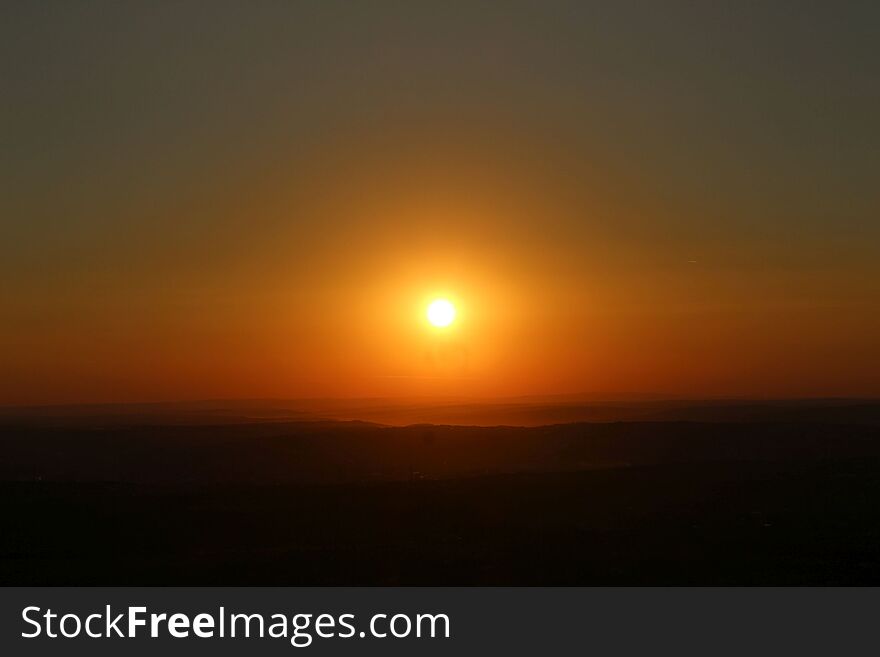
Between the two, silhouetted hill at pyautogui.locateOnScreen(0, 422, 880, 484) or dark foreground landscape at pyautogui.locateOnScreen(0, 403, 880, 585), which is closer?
dark foreground landscape at pyautogui.locateOnScreen(0, 403, 880, 585)

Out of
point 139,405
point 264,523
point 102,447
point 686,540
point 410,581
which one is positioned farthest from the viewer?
point 139,405

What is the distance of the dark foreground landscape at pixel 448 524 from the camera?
23.2m

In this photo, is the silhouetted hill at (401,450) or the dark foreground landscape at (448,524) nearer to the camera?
the dark foreground landscape at (448,524)

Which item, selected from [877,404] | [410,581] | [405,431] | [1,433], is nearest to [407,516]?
[410,581]

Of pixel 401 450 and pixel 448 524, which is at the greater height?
pixel 401 450

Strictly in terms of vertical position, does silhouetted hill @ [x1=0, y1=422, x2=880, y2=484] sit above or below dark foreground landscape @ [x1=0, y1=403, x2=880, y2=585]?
above

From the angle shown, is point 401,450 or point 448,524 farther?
point 401,450

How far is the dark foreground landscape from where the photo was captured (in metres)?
23.2

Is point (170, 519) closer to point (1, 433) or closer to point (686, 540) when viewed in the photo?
point (686, 540)

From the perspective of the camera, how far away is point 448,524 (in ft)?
100.0

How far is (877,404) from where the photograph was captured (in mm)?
123562

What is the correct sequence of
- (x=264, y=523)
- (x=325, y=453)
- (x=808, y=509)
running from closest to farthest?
(x=264, y=523), (x=808, y=509), (x=325, y=453)

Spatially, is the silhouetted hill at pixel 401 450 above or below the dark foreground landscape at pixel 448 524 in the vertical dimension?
above

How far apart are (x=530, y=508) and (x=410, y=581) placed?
11.9 meters
